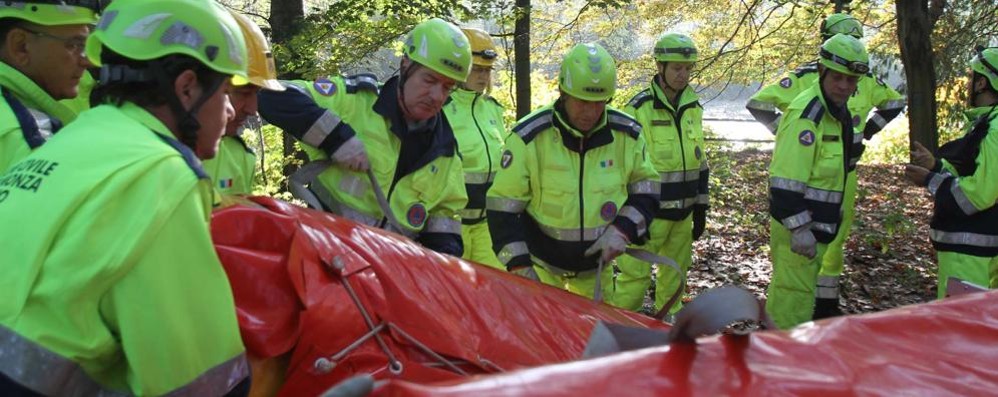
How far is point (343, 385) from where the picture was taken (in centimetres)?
110

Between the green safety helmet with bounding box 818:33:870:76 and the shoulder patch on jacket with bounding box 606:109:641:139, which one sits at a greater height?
the green safety helmet with bounding box 818:33:870:76

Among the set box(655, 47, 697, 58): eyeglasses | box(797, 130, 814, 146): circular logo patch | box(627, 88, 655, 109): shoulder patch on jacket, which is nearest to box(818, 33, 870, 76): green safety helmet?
box(797, 130, 814, 146): circular logo patch

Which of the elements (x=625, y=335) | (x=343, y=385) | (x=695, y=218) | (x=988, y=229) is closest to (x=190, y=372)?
(x=343, y=385)

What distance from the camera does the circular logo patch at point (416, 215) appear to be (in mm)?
3543

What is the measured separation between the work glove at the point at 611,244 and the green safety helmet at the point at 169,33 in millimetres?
2404

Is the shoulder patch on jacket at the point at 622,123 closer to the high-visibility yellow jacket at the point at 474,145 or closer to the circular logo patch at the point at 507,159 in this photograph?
the circular logo patch at the point at 507,159

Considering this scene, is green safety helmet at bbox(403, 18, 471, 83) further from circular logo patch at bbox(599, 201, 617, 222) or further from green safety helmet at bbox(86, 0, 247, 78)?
green safety helmet at bbox(86, 0, 247, 78)

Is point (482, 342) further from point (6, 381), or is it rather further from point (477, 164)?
point (477, 164)

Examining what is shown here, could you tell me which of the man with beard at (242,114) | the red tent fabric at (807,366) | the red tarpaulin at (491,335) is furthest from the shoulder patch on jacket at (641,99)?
the red tent fabric at (807,366)

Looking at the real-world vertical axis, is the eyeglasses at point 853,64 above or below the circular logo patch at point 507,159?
above

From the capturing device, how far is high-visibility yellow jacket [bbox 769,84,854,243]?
4996 millimetres

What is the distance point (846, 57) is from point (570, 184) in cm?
215

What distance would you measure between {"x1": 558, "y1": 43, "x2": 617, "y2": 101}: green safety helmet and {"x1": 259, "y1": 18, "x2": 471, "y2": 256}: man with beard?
643 millimetres

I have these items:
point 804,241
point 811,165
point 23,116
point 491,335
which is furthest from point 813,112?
point 23,116
